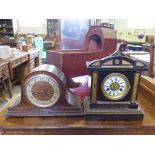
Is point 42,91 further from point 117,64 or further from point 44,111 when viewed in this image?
point 117,64

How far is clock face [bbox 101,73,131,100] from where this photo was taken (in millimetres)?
707

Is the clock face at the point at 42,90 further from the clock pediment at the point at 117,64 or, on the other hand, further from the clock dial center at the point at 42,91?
the clock pediment at the point at 117,64

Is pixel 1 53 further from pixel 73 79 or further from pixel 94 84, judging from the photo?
pixel 94 84

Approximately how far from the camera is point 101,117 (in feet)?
2.38

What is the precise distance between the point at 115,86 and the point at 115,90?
0.6 inches

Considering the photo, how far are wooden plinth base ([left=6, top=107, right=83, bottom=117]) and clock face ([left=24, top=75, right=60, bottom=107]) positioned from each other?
28 millimetres

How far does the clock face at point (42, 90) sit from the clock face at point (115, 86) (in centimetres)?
19

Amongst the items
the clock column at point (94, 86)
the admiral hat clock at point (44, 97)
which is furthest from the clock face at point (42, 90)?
the clock column at point (94, 86)

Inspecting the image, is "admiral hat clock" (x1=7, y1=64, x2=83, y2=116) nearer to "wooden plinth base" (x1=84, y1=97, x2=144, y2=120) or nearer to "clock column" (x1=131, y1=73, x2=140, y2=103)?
"wooden plinth base" (x1=84, y1=97, x2=144, y2=120)

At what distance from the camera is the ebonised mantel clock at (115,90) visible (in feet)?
2.27

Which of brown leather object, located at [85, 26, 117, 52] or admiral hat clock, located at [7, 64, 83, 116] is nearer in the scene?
admiral hat clock, located at [7, 64, 83, 116]

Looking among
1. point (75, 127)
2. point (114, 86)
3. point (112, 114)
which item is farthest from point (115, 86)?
point (75, 127)

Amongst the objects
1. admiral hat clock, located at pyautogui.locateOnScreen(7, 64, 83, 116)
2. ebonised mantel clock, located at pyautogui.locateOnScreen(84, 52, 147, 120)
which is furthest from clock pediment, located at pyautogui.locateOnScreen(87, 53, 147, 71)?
admiral hat clock, located at pyautogui.locateOnScreen(7, 64, 83, 116)

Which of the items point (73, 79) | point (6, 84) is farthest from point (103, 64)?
point (6, 84)
